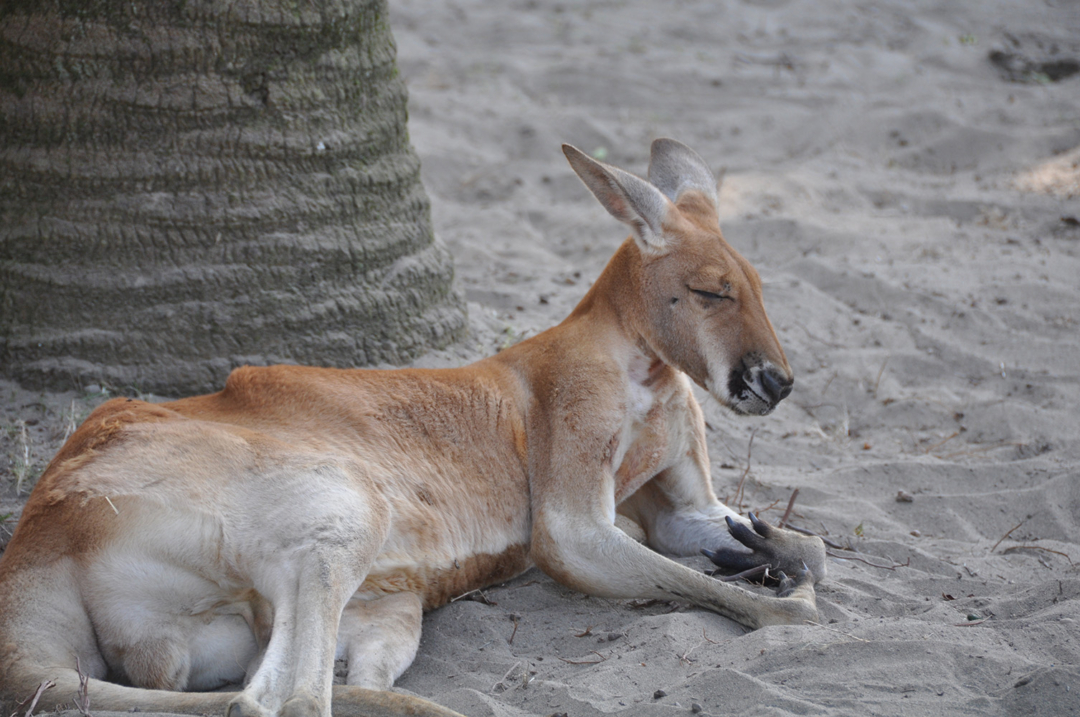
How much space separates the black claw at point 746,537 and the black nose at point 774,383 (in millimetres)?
529

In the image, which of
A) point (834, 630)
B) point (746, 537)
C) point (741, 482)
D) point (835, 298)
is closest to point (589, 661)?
point (834, 630)

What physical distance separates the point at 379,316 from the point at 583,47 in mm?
7090

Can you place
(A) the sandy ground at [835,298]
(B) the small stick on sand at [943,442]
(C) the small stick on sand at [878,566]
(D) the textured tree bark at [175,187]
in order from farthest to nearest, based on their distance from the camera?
1. (B) the small stick on sand at [943,442]
2. (D) the textured tree bark at [175,187]
3. (C) the small stick on sand at [878,566]
4. (A) the sandy ground at [835,298]

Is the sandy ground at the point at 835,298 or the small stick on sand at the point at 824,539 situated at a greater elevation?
the sandy ground at the point at 835,298

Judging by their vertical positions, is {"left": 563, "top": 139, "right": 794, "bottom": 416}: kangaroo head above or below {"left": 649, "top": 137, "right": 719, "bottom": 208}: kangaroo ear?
below

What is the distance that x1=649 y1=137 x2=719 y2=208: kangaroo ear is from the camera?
4090 mm

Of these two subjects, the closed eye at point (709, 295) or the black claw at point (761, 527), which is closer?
A: the closed eye at point (709, 295)

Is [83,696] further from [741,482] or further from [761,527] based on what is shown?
[741,482]

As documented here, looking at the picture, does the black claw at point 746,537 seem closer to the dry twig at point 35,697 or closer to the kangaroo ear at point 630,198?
the kangaroo ear at point 630,198

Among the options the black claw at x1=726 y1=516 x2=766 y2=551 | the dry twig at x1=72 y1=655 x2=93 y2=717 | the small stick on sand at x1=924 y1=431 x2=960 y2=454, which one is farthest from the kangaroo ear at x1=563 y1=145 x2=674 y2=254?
the dry twig at x1=72 y1=655 x2=93 y2=717

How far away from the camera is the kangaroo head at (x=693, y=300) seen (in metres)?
3.37

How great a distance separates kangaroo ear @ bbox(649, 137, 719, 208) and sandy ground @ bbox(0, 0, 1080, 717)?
4.21 ft

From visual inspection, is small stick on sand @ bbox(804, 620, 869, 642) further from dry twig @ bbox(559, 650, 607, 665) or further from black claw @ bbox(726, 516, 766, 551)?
dry twig @ bbox(559, 650, 607, 665)

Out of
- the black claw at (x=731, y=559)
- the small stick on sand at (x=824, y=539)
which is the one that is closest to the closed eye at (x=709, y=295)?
the black claw at (x=731, y=559)
